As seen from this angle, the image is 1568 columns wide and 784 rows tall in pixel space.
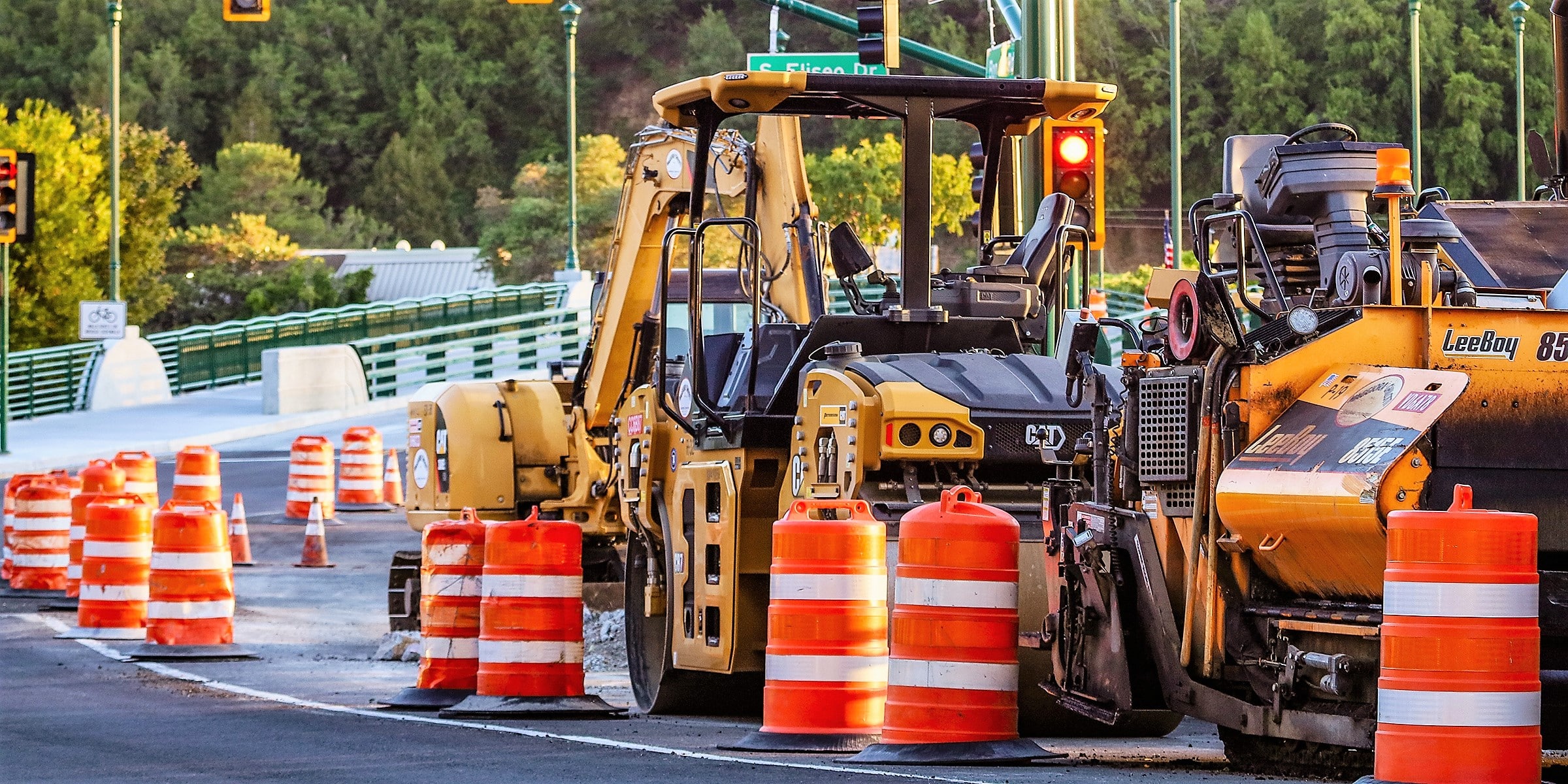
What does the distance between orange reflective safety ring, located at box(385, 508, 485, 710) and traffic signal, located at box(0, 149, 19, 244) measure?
19.7m

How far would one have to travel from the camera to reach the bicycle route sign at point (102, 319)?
39312 millimetres

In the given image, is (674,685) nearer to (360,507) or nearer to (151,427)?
(360,507)

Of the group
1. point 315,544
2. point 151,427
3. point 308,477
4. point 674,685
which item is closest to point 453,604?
point 674,685

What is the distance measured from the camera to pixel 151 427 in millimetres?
39031

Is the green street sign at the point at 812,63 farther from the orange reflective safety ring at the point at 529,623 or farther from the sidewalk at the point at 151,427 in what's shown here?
the sidewalk at the point at 151,427

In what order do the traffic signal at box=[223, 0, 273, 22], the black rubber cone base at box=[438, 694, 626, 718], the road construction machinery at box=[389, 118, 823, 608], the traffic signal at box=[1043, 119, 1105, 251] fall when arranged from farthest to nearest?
the traffic signal at box=[223, 0, 273, 22] < the traffic signal at box=[1043, 119, 1105, 251] < the road construction machinery at box=[389, 118, 823, 608] < the black rubber cone base at box=[438, 694, 626, 718]

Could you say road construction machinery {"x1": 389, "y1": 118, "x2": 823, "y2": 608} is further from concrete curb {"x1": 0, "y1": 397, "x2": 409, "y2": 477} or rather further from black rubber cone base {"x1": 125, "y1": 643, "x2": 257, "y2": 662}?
concrete curb {"x1": 0, "y1": 397, "x2": 409, "y2": 477}

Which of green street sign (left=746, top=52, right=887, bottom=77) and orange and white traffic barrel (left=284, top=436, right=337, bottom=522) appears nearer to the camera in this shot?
green street sign (left=746, top=52, right=887, bottom=77)

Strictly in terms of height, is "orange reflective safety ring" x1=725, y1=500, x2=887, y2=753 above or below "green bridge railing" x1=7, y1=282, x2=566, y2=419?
below

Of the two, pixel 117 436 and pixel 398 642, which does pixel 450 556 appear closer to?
pixel 398 642

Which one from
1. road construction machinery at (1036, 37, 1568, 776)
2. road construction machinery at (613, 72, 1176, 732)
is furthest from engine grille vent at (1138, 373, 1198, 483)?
road construction machinery at (613, 72, 1176, 732)

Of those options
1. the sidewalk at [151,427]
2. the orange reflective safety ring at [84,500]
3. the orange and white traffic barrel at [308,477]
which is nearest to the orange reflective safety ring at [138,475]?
the orange reflective safety ring at [84,500]

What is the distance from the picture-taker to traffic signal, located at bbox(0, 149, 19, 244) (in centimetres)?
3003

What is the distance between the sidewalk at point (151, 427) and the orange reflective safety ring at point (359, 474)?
7.99 m
